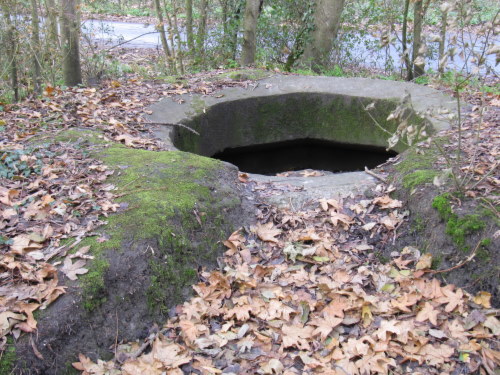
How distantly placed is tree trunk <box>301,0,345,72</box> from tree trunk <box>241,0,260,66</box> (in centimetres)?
192

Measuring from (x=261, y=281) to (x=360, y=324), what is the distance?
0.85 metres

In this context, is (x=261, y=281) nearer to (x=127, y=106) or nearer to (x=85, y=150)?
(x=85, y=150)

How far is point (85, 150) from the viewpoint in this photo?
14.8 feet

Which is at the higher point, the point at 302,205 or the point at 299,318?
the point at 302,205

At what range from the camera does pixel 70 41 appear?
23.6 ft

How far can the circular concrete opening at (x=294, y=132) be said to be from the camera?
6.90 meters

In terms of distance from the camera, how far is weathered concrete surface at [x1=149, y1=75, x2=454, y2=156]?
21.8ft

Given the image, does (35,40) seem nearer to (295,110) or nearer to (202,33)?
(202,33)

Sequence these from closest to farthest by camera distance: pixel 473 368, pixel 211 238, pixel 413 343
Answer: pixel 473 368 → pixel 413 343 → pixel 211 238

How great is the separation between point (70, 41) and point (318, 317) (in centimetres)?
619

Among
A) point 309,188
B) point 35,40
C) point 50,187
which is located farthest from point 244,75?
point 50,187

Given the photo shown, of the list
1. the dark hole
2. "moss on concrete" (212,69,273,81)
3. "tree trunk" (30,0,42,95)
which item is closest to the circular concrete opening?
the dark hole

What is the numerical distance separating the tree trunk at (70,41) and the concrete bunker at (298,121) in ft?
7.09

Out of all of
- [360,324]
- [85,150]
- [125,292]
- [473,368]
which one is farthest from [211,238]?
[473,368]
